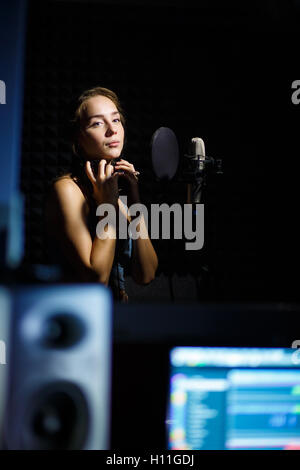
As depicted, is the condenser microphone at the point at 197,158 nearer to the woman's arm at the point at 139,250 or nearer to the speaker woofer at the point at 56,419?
the woman's arm at the point at 139,250

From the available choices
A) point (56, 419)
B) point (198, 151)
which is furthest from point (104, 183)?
point (56, 419)

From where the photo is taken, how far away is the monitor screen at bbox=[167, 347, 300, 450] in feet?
2.71

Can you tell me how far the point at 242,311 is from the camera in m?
0.89

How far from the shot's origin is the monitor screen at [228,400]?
0.83 m

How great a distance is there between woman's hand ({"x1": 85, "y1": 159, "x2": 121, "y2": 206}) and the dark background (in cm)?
20

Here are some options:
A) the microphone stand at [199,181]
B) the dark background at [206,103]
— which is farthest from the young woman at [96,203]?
the microphone stand at [199,181]

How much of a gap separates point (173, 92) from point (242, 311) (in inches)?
75.4

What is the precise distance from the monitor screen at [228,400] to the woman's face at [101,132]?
1.65 metres

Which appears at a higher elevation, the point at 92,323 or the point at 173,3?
the point at 173,3

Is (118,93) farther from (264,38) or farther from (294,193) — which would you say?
(294,193)

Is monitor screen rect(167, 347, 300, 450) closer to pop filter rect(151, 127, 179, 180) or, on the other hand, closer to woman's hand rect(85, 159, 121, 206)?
woman's hand rect(85, 159, 121, 206)
